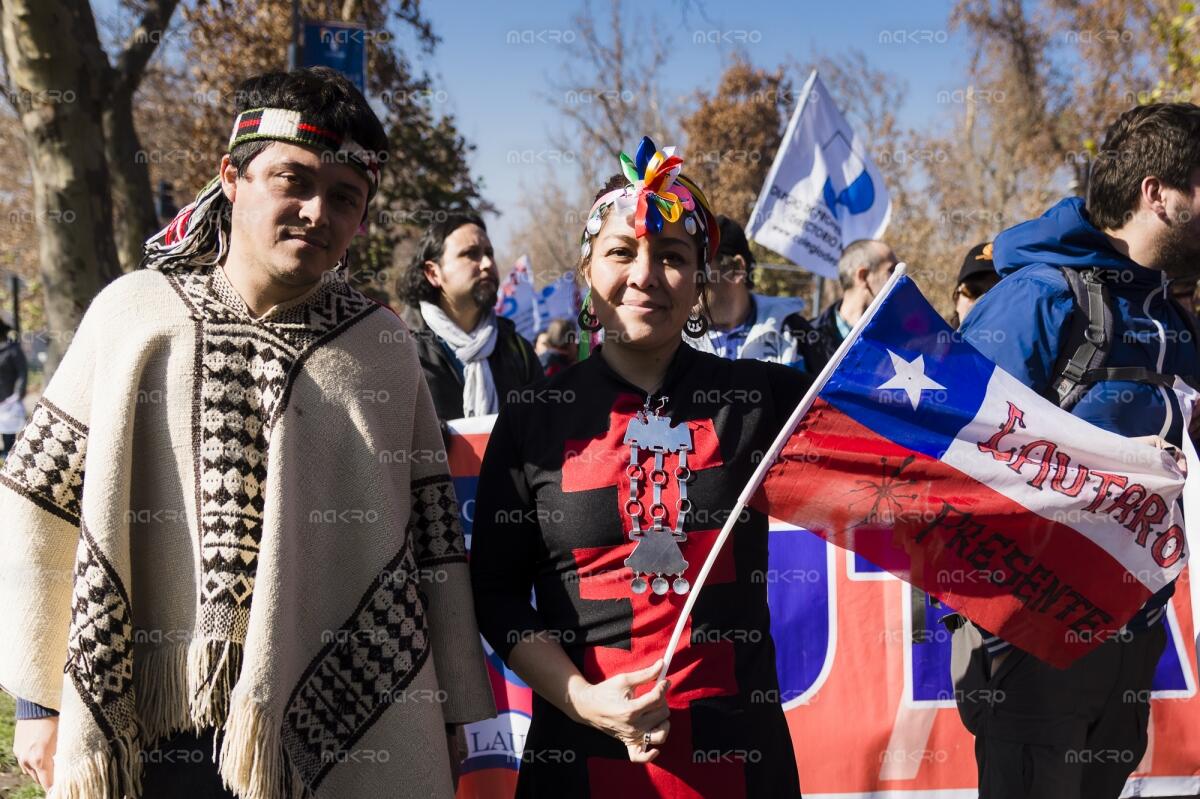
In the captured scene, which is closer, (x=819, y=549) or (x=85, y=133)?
(x=819, y=549)

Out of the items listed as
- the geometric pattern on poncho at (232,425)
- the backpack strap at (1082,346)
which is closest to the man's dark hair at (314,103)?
the geometric pattern on poncho at (232,425)

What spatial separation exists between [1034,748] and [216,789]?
2.06 meters

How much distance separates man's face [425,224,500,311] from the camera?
5.16 m

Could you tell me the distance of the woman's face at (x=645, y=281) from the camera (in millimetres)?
2301

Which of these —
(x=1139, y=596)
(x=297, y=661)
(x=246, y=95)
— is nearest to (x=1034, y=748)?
(x=1139, y=596)

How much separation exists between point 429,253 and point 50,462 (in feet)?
10.7

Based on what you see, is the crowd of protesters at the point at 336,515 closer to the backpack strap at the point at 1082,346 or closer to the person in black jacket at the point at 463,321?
the backpack strap at the point at 1082,346

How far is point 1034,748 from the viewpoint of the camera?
9.71 feet

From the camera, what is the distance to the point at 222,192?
7.61 feet

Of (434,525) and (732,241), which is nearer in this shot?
(434,525)

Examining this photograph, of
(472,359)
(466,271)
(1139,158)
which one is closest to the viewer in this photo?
(1139,158)

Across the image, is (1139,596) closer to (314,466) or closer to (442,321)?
(314,466)

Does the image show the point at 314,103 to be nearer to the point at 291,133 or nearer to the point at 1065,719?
the point at 291,133

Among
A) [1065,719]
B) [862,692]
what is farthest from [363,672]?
[862,692]
